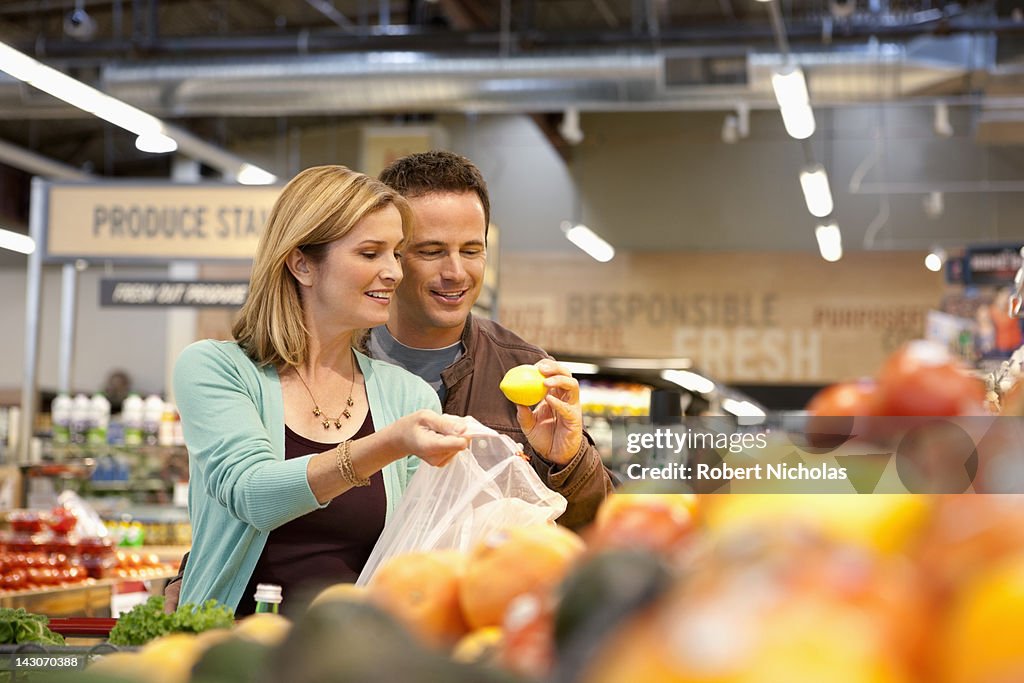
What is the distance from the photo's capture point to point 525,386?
2.06 meters

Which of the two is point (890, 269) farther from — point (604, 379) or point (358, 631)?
point (358, 631)

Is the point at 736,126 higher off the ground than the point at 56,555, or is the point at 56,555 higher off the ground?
the point at 736,126

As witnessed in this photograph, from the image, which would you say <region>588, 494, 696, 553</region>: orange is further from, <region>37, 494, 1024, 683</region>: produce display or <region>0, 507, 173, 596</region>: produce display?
<region>0, 507, 173, 596</region>: produce display

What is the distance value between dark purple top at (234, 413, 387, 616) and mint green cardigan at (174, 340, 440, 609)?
0.03m

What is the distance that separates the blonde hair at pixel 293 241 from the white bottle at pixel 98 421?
527cm

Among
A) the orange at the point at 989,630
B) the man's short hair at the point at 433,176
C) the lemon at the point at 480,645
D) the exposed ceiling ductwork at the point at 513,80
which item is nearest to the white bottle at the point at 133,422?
the exposed ceiling ductwork at the point at 513,80

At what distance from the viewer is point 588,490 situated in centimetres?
228

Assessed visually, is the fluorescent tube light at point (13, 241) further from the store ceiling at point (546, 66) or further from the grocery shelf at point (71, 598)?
the grocery shelf at point (71, 598)

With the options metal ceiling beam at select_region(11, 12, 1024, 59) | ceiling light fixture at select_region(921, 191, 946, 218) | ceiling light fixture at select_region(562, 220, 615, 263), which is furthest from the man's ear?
ceiling light fixture at select_region(921, 191, 946, 218)

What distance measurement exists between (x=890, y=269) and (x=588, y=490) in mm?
14454

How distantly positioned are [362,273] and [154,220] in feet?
19.4

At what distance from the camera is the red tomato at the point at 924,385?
0.90 meters

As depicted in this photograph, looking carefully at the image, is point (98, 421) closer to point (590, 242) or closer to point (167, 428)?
point (167, 428)

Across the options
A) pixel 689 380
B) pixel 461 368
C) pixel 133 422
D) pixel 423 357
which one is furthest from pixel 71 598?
pixel 689 380
